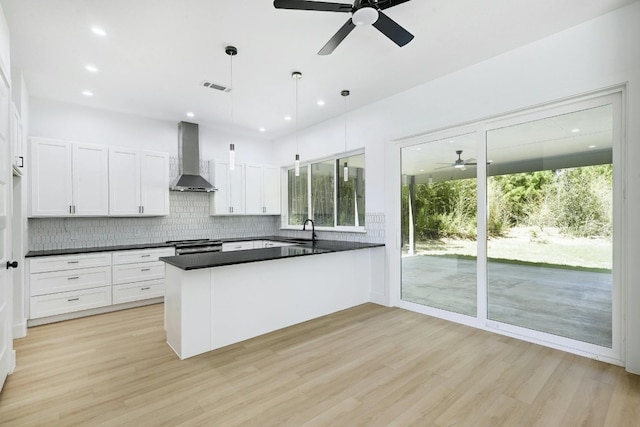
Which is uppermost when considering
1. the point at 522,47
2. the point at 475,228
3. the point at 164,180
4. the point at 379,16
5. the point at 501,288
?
the point at 522,47

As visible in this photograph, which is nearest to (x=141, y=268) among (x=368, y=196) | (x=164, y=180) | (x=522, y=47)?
(x=164, y=180)

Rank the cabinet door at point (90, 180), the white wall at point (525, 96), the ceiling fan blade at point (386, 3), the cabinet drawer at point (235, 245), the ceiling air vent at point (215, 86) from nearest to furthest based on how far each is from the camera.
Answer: the ceiling fan blade at point (386, 3)
the white wall at point (525, 96)
the ceiling air vent at point (215, 86)
the cabinet door at point (90, 180)
the cabinet drawer at point (235, 245)

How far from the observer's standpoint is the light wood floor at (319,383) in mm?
2014

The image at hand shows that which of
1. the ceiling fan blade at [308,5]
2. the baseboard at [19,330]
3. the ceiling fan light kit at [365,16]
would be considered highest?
the ceiling fan blade at [308,5]

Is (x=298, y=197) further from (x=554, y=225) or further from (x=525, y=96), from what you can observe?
(x=554, y=225)

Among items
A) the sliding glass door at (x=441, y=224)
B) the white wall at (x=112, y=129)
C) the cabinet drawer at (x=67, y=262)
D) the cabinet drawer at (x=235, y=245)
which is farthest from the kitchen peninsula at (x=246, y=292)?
the white wall at (x=112, y=129)

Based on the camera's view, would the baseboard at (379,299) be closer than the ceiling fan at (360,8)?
No

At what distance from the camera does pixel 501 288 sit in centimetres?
345

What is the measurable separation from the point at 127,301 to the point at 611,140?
591 cm

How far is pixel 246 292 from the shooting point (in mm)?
3238

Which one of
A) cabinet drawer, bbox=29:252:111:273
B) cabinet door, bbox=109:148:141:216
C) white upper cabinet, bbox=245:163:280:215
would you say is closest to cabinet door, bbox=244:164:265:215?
white upper cabinet, bbox=245:163:280:215

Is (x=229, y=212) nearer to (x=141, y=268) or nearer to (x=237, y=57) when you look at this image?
(x=141, y=268)

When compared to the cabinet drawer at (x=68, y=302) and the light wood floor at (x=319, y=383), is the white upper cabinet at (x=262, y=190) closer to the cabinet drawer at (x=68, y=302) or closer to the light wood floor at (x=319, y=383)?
the cabinet drawer at (x=68, y=302)

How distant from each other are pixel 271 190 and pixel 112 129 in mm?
2878
